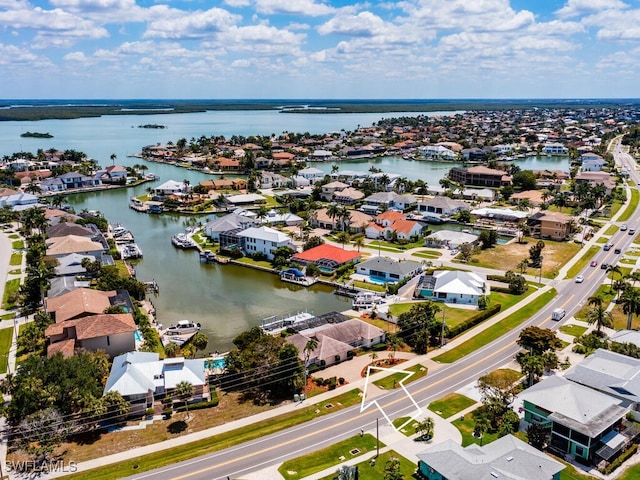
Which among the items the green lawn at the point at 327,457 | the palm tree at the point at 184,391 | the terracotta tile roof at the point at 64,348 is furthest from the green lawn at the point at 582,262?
the terracotta tile roof at the point at 64,348

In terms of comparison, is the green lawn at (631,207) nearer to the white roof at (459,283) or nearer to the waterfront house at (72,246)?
the white roof at (459,283)

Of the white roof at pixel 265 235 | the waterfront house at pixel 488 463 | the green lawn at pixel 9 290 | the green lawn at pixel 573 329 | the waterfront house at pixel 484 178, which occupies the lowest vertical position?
the green lawn at pixel 9 290

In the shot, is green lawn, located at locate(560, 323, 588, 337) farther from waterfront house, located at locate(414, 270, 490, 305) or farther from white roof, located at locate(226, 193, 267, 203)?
white roof, located at locate(226, 193, 267, 203)

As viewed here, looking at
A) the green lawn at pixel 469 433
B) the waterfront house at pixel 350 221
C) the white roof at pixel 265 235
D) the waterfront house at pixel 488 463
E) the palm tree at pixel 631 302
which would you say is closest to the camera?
the waterfront house at pixel 488 463

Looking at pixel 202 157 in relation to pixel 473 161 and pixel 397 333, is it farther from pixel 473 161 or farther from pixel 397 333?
pixel 397 333

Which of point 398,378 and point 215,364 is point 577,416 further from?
point 215,364

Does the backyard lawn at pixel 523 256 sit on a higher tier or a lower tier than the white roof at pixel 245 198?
lower
